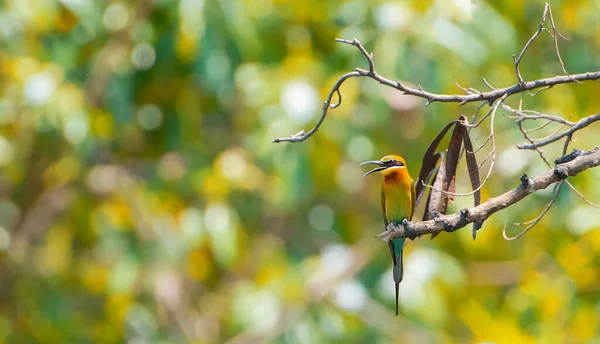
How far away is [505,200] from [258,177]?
15.3 feet

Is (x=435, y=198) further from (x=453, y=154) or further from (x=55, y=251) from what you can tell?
(x=55, y=251)

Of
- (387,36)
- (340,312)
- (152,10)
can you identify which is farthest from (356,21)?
(340,312)

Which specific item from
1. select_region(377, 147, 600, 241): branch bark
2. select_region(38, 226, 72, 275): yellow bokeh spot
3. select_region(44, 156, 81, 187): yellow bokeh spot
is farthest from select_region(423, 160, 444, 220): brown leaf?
select_region(38, 226, 72, 275): yellow bokeh spot

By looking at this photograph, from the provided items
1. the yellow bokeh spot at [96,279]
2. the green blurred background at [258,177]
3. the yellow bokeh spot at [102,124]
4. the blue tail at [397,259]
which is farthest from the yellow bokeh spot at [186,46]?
the blue tail at [397,259]

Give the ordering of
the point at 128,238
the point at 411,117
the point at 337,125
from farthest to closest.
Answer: the point at 411,117, the point at 128,238, the point at 337,125

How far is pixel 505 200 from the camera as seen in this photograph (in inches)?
76.2

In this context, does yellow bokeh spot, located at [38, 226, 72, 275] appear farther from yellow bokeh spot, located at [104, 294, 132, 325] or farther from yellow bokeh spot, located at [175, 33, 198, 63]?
yellow bokeh spot, located at [175, 33, 198, 63]

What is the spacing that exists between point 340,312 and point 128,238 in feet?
5.23

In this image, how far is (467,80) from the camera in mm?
5883

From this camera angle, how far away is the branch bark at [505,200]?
1905 mm

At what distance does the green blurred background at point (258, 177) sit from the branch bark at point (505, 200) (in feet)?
11.0

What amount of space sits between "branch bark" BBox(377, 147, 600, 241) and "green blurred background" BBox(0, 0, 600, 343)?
132 inches

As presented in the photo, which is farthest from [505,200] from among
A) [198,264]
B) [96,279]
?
[96,279]

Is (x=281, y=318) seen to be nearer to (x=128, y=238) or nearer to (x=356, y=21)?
(x=128, y=238)
